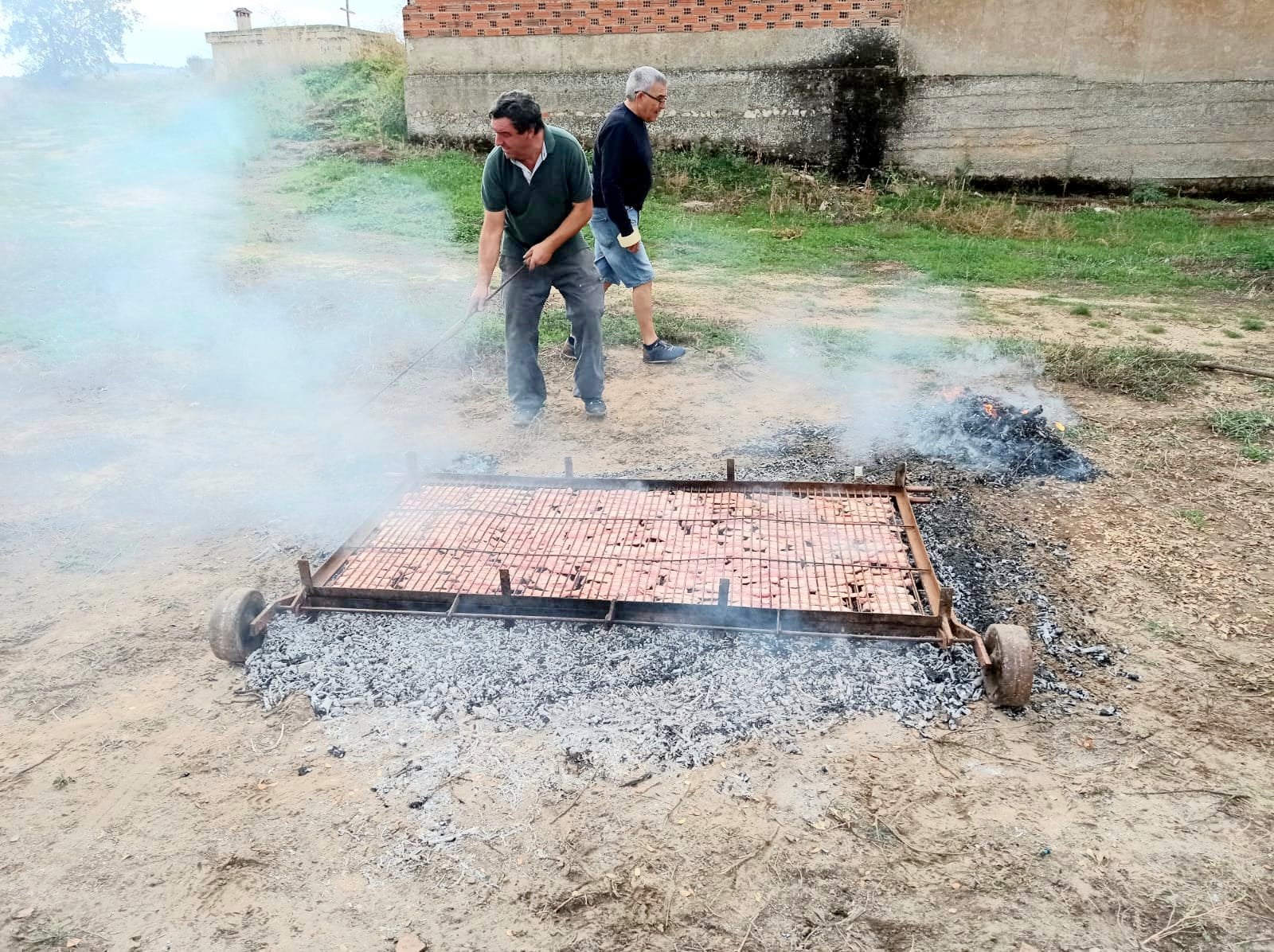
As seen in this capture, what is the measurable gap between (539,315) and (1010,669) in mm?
3433

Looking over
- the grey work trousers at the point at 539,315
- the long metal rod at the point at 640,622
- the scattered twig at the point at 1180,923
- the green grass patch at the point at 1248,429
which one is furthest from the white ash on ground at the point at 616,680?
the green grass patch at the point at 1248,429

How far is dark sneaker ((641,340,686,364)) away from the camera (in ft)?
21.3

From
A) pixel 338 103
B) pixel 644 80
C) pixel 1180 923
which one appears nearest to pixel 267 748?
pixel 1180 923

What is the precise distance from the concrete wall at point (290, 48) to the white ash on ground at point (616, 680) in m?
19.7

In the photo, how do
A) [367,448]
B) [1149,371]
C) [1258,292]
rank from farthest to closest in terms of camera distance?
[1258,292] → [1149,371] → [367,448]

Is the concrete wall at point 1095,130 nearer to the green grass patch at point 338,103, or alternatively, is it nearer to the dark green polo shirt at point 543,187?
the green grass patch at point 338,103

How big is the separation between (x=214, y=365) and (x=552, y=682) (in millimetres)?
4855

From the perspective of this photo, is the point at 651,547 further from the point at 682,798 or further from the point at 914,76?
the point at 914,76

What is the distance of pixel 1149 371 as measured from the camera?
6031 millimetres

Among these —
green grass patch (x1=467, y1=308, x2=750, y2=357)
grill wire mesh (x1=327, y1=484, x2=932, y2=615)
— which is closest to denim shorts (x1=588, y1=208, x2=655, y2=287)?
green grass patch (x1=467, y1=308, x2=750, y2=357)

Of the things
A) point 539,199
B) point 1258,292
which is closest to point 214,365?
point 539,199

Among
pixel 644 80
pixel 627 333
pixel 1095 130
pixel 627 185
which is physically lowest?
pixel 627 333

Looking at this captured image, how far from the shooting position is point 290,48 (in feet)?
66.3

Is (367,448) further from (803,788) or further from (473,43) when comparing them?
(473,43)
